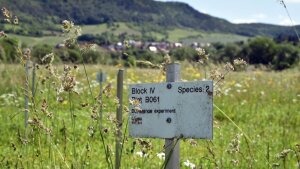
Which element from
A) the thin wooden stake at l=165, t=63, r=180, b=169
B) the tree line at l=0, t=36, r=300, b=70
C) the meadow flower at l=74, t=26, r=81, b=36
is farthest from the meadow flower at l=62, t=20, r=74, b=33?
the thin wooden stake at l=165, t=63, r=180, b=169

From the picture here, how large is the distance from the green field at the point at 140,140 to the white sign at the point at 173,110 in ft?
0.24

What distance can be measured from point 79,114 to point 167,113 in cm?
574

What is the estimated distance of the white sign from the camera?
2477 mm

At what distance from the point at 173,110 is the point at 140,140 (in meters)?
0.22

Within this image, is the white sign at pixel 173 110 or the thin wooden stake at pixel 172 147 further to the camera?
the thin wooden stake at pixel 172 147

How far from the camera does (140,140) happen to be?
2617 mm

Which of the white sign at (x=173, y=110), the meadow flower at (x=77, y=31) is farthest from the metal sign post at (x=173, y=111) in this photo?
the meadow flower at (x=77, y=31)

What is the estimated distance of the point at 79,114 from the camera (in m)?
8.27

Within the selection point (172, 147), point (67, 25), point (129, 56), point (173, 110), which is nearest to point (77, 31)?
point (67, 25)

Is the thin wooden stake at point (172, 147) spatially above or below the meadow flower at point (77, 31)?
below

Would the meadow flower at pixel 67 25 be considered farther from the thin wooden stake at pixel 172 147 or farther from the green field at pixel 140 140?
the thin wooden stake at pixel 172 147

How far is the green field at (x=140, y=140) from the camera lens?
9.07 feet

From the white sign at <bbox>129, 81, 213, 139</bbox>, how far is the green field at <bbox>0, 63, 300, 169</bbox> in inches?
2.9

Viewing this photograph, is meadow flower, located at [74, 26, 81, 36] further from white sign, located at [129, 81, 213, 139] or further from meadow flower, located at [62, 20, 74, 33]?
white sign, located at [129, 81, 213, 139]
